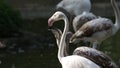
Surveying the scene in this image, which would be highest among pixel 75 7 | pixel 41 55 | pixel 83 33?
pixel 75 7

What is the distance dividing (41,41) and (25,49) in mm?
1257

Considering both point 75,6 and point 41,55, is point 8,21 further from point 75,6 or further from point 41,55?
point 75,6

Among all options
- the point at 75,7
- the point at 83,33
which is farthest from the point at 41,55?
the point at 83,33

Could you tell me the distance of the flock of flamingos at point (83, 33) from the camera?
805 centimetres

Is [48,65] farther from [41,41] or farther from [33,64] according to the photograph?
[41,41]

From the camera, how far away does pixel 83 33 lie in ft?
33.8

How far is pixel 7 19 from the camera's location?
16438 mm

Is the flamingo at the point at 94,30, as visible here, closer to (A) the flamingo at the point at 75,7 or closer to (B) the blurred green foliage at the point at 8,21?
(A) the flamingo at the point at 75,7

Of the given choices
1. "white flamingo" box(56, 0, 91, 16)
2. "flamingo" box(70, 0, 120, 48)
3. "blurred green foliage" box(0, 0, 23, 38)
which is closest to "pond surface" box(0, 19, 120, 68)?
"blurred green foliage" box(0, 0, 23, 38)

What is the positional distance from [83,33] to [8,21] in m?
6.43

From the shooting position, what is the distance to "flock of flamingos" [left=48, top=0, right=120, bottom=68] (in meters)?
8.05

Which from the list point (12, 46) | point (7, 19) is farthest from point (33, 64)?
point (7, 19)

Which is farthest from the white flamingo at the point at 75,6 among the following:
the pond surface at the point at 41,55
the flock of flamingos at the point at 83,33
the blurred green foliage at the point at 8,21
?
the blurred green foliage at the point at 8,21

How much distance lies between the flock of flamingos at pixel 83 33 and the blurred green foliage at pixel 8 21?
318cm
